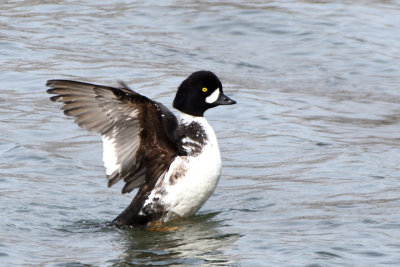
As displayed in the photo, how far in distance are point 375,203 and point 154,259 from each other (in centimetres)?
247

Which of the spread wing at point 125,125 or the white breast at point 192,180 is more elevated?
the spread wing at point 125,125

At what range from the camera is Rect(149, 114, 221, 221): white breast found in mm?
7266

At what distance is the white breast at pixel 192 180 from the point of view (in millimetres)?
7266

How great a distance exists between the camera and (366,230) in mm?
7207

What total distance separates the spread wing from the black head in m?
0.17

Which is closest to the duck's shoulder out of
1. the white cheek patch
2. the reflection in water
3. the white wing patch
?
the white cheek patch

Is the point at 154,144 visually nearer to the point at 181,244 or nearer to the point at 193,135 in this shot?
the point at 193,135

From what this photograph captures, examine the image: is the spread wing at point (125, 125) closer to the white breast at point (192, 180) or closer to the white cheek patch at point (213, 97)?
the white breast at point (192, 180)

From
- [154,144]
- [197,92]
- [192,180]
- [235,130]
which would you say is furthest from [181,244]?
[235,130]

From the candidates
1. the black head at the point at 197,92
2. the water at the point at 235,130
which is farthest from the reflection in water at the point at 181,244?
the black head at the point at 197,92

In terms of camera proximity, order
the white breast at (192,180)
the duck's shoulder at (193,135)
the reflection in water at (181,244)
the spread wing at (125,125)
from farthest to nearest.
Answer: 1. the duck's shoulder at (193,135)
2. the white breast at (192,180)
3. the spread wing at (125,125)
4. the reflection in water at (181,244)

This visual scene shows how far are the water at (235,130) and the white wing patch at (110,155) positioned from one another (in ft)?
1.71

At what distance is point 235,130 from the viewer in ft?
35.1

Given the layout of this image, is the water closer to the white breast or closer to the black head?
the white breast
